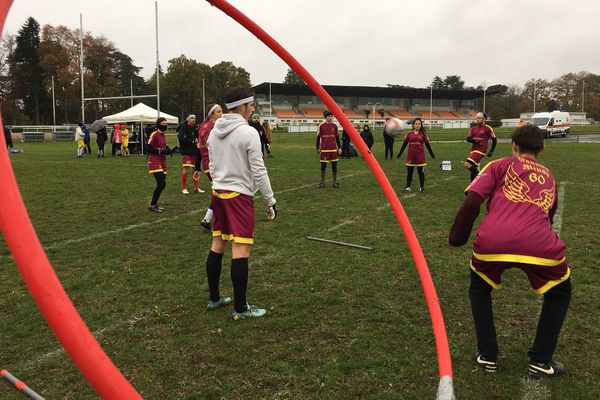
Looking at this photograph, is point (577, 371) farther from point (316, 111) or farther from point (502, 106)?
point (502, 106)

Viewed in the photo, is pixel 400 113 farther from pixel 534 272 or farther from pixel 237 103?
pixel 534 272

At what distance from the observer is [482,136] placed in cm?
1305

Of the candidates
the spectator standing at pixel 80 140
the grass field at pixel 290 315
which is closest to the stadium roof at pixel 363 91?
the spectator standing at pixel 80 140

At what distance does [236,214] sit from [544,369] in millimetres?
2916

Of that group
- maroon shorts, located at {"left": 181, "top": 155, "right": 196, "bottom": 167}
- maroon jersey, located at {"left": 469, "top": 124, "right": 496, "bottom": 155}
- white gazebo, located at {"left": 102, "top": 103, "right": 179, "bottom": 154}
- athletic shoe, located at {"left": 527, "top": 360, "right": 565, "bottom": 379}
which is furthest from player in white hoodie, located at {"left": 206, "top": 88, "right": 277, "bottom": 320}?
white gazebo, located at {"left": 102, "top": 103, "right": 179, "bottom": 154}

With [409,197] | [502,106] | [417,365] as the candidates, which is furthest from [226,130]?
[502,106]

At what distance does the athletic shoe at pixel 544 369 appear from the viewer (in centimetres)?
361

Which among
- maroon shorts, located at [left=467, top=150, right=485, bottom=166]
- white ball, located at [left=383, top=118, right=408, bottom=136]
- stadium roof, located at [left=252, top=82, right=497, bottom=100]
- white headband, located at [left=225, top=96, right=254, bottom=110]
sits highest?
stadium roof, located at [left=252, top=82, right=497, bottom=100]

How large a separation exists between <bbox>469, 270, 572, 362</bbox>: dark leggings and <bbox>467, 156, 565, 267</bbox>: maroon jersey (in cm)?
30

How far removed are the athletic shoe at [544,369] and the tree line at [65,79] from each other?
239 feet

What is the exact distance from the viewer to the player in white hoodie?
15.1 feet

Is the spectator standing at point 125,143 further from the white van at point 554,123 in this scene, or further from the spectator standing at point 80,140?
the white van at point 554,123

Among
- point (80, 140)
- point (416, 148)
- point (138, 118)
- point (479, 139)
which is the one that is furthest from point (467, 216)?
point (138, 118)

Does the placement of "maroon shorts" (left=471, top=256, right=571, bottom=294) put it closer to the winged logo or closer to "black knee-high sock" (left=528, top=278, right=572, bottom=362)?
"black knee-high sock" (left=528, top=278, right=572, bottom=362)
